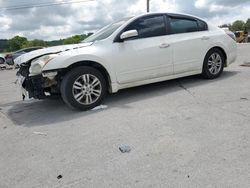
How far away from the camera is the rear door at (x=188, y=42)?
18.9 feet

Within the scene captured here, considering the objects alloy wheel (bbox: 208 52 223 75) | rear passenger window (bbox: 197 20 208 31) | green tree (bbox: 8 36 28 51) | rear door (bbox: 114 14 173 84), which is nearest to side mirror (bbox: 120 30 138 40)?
rear door (bbox: 114 14 173 84)

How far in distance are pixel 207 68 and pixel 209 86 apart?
0.64 metres

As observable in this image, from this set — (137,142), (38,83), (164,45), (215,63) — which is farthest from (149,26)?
(137,142)

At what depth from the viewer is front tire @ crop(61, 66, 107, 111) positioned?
4703mm

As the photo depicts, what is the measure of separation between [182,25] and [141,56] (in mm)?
1368

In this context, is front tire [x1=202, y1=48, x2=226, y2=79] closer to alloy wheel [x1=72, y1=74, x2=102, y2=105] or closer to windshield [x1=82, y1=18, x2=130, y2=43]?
windshield [x1=82, y1=18, x2=130, y2=43]

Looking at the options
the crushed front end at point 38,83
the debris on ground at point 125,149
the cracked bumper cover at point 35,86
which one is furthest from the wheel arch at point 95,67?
the debris on ground at point 125,149

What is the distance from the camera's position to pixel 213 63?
6.38m

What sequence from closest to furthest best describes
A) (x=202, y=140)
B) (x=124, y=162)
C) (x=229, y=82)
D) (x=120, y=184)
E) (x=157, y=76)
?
(x=120, y=184) → (x=124, y=162) → (x=202, y=140) → (x=157, y=76) → (x=229, y=82)

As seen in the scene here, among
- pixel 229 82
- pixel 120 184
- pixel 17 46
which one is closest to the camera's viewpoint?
pixel 120 184

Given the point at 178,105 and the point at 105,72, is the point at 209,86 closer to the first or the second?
the point at 178,105

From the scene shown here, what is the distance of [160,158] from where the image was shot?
2.92 meters

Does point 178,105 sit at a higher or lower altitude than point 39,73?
lower

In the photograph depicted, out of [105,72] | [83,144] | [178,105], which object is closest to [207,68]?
[178,105]
